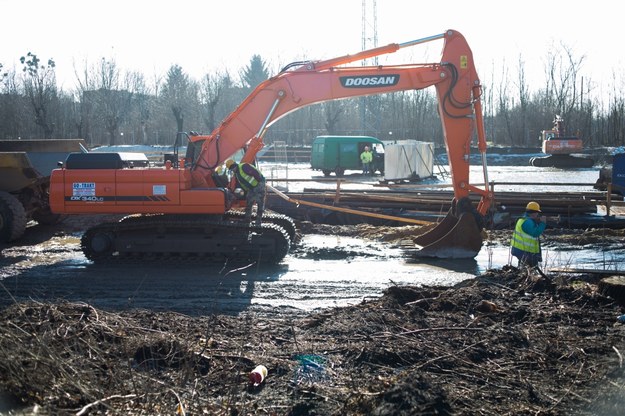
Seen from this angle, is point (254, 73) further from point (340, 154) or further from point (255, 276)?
point (255, 276)

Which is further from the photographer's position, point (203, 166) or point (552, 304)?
point (203, 166)

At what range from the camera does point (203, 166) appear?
13680 millimetres

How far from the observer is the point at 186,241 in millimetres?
13039

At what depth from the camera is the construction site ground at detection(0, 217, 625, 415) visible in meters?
5.15

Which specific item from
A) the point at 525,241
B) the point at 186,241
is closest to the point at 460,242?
the point at 525,241

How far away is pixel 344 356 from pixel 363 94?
770cm

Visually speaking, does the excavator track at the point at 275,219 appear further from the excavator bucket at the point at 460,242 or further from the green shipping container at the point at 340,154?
the green shipping container at the point at 340,154

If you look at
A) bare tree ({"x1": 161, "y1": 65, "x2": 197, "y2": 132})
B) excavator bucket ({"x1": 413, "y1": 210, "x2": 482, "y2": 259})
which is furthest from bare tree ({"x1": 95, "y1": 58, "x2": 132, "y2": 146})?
excavator bucket ({"x1": 413, "y1": 210, "x2": 482, "y2": 259})

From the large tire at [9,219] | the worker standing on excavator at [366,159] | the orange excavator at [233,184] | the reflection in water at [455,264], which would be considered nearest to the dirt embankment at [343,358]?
the reflection in water at [455,264]

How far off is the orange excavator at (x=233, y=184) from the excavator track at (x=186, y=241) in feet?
0.06

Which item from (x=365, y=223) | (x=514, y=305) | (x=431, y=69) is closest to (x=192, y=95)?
(x=365, y=223)

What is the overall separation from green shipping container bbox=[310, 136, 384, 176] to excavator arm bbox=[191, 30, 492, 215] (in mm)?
23458

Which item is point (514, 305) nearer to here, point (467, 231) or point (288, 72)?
point (467, 231)

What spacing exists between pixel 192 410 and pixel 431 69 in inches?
387
